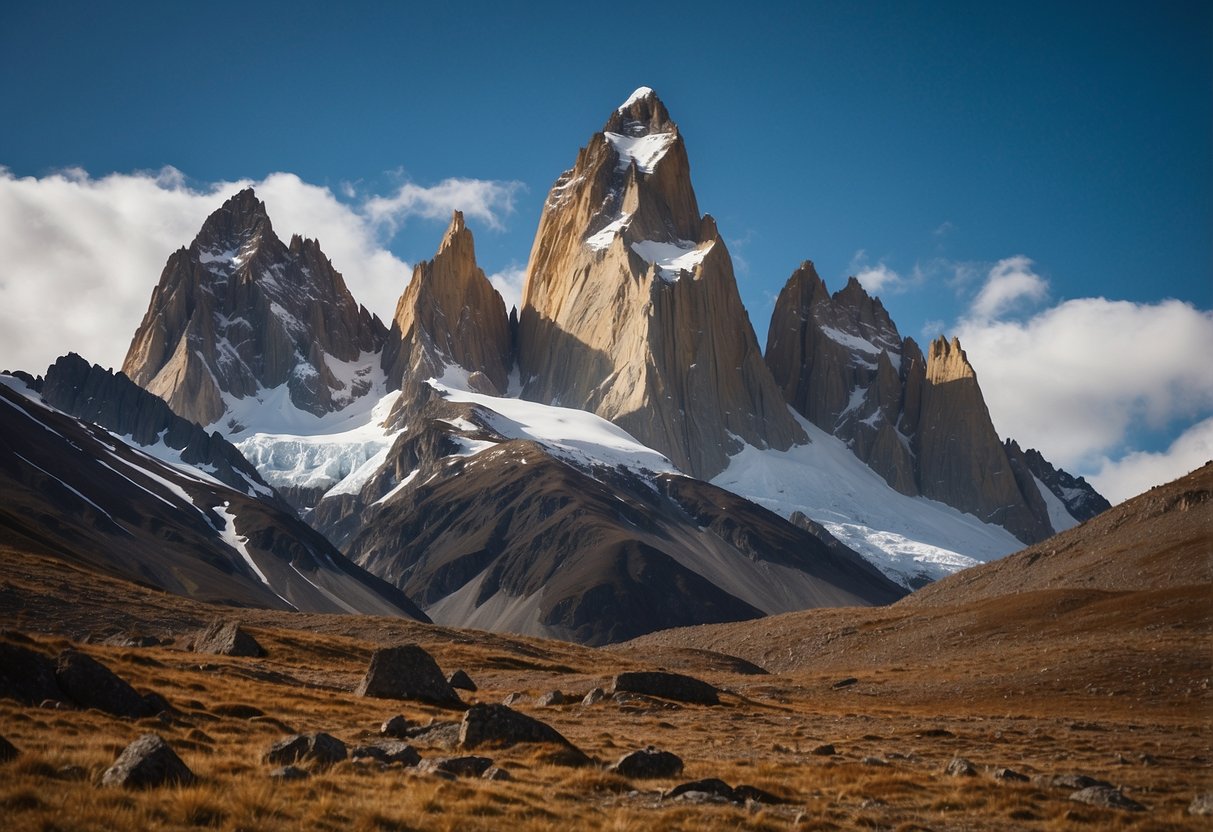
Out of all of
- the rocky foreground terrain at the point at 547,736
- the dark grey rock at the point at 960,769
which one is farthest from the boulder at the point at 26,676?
the dark grey rock at the point at 960,769

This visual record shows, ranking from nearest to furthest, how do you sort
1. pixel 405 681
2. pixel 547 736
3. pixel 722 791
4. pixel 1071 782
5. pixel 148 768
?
pixel 148 768 → pixel 722 791 → pixel 1071 782 → pixel 547 736 → pixel 405 681

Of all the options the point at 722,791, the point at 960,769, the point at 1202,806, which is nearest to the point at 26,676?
the point at 722,791

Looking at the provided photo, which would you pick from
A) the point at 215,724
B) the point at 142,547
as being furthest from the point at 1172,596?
the point at 142,547

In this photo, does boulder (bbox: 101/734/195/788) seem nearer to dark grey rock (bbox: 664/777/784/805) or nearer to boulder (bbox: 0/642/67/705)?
dark grey rock (bbox: 664/777/784/805)

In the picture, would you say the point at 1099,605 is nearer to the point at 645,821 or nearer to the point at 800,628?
the point at 800,628

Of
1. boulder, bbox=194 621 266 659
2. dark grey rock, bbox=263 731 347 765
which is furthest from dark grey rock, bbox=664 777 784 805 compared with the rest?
boulder, bbox=194 621 266 659

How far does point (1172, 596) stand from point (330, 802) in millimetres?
88067

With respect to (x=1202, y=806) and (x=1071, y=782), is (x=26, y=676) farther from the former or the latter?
(x=1202, y=806)

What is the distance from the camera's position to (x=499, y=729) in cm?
2514

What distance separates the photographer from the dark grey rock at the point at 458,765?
66.0ft

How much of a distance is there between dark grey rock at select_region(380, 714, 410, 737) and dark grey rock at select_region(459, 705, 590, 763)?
146 cm

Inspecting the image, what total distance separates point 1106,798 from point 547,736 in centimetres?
1132

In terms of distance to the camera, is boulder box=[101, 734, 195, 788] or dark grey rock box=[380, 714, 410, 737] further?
dark grey rock box=[380, 714, 410, 737]

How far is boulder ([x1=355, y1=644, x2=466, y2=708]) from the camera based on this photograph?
122 ft
